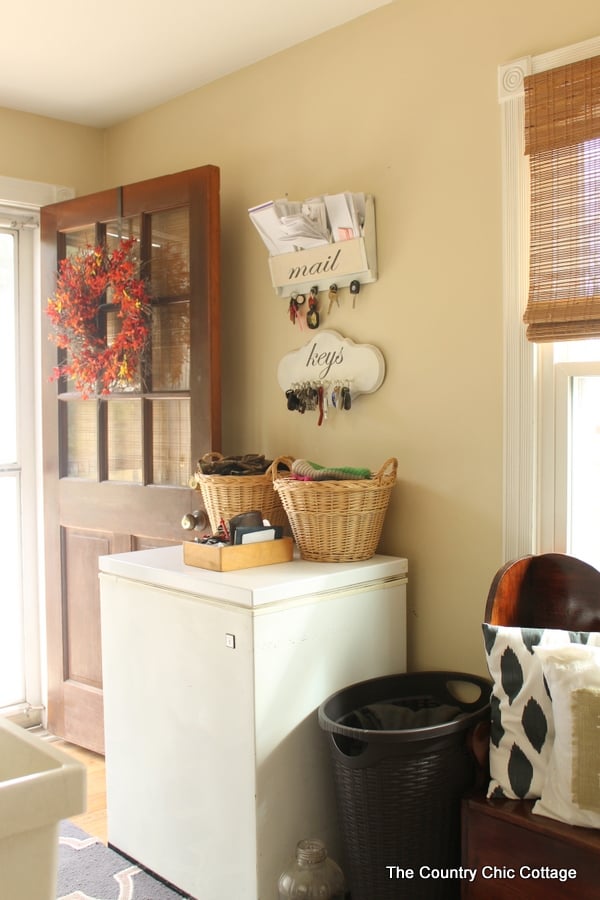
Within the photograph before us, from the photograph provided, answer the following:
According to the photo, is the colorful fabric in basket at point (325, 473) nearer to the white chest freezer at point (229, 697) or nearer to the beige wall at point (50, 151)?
the white chest freezer at point (229, 697)

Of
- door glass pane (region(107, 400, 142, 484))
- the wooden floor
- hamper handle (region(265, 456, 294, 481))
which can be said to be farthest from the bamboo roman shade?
the wooden floor

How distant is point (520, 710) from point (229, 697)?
682mm

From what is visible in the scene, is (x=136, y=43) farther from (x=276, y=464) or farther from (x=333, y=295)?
(x=276, y=464)

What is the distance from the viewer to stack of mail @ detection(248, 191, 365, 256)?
8.07 ft

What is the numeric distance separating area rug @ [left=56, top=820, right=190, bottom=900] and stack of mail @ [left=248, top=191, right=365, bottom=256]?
181cm

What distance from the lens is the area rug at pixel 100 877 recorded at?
88.6 inches

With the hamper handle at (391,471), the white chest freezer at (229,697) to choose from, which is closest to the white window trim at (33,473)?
the white chest freezer at (229,697)

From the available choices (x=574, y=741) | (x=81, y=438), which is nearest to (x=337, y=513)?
(x=574, y=741)

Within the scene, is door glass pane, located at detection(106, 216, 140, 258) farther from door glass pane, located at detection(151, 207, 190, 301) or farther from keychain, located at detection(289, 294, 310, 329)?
keychain, located at detection(289, 294, 310, 329)

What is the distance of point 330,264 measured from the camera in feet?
8.36

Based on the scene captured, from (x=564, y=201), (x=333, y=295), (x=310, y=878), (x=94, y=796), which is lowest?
(x=94, y=796)

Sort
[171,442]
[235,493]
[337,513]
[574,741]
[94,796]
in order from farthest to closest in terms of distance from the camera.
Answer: [171,442] < [94,796] < [235,493] < [337,513] < [574,741]

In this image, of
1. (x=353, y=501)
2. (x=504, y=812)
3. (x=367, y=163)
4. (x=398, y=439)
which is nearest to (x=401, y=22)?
(x=367, y=163)

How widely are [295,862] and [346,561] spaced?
757mm
